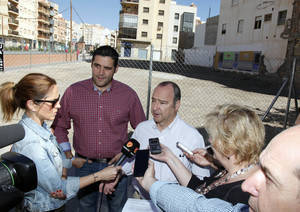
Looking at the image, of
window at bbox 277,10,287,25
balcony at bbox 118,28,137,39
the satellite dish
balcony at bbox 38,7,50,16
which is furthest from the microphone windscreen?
balcony at bbox 38,7,50,16

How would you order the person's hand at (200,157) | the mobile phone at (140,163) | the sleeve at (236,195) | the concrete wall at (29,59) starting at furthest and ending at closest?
1. the concrete wall at (29,59)
2. the person's hand at (200,157)
3. the mobile phone at (140,163)
4. the sleeve at (236,195)

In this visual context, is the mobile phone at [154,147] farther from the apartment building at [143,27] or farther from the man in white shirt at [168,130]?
the apartment building at [143,27]

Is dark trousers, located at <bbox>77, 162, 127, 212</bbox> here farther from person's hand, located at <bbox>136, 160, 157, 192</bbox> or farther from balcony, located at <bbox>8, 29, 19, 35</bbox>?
balcony, located at <bbox>8, 29, 19, 35</bbox>

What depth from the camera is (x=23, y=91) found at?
185 centimetres

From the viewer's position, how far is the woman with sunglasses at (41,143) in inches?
65.5

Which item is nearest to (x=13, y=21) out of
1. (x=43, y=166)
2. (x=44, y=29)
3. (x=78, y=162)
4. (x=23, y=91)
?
(x=44, y=29)

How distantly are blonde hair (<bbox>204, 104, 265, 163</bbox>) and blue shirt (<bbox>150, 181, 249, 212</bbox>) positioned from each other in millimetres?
496

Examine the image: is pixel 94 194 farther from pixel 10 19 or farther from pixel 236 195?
pixel 10 19

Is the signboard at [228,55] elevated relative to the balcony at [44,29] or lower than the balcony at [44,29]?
lower

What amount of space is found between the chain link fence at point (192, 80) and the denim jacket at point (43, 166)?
2850 millimetres

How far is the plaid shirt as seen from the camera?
258cm

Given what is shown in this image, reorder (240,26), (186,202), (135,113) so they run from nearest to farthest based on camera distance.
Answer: (186,202) < (135,113) < (240,26)

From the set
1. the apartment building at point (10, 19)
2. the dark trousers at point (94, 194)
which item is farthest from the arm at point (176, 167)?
the apartment building at point (10, 19)

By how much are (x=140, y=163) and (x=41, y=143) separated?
0.70 m
